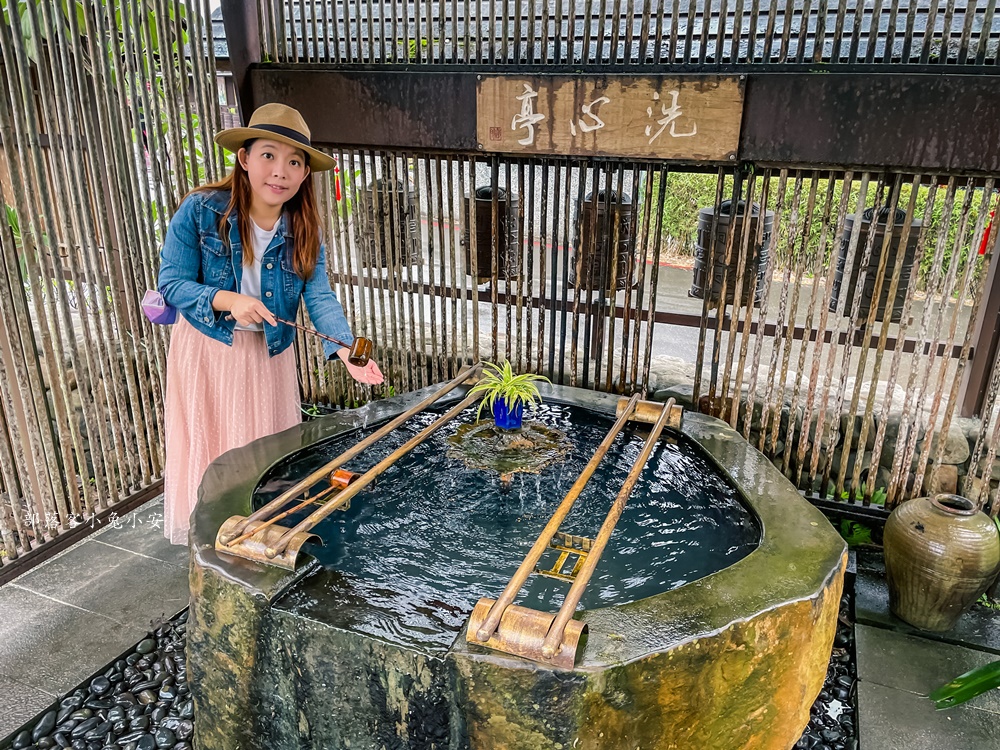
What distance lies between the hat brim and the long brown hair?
0.16 ft

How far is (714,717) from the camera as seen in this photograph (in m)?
2.63

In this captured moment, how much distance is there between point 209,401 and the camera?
396 cm

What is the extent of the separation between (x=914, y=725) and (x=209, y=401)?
12.6 feet

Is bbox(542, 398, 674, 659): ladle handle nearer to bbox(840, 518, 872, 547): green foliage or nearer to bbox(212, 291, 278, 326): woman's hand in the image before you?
bbox(212, 291, 278, 326): woman's hand

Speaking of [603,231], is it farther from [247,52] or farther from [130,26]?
[130,26]

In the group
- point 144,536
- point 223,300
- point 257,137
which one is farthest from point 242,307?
point 144,536

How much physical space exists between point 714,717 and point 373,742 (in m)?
1.25

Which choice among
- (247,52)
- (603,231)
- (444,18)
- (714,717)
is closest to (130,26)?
(247,52)

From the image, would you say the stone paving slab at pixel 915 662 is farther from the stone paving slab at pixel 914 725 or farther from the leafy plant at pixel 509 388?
the leafy plant at pixel 509 388

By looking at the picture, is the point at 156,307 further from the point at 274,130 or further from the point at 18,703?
the point at 18,703

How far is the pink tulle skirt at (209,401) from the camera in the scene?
3844mm

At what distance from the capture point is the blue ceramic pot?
4.12 m

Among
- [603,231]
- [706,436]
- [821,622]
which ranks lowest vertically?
[821,622]

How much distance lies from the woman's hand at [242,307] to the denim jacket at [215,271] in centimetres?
6
